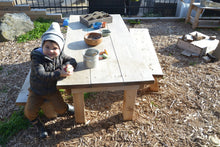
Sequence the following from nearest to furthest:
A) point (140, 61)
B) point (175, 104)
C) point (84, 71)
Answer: point (84, 71) < point (140, 61) < point (175, 104)

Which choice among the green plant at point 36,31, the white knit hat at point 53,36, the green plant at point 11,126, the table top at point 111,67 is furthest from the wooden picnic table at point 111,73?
the green plant at point 36,31

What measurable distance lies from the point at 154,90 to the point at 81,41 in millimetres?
1601

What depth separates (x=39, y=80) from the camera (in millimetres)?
2355

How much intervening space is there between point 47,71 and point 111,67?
0.78 metres

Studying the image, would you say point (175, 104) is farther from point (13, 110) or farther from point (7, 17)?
point (7, 17)

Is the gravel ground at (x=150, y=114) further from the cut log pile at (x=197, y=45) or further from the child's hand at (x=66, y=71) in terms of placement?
the child's hand at (x=66, y=71)

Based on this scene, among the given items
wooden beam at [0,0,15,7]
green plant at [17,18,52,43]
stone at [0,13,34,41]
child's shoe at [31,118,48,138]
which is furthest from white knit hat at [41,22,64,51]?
wooden beam at [0,0,15,7]

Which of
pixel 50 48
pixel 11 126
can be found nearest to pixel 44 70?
pixel 50 48

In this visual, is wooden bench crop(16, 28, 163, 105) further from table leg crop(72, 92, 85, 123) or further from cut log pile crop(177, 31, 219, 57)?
cut log pile crop(177, 31, 219, 57)

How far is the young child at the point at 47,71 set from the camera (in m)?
2.18

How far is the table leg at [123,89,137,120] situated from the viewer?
8.13 ft

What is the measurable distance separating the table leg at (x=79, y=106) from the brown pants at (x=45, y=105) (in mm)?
218

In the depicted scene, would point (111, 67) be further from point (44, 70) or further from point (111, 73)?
point (44, 70)

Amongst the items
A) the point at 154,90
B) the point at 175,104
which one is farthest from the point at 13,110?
the point at 175,104
